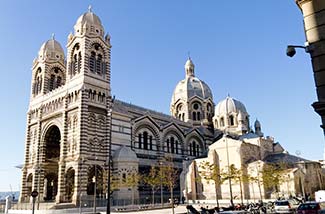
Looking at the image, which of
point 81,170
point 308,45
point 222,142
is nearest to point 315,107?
point 308,45

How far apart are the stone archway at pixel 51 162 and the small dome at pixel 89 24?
610 inches

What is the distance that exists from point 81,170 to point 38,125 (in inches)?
570

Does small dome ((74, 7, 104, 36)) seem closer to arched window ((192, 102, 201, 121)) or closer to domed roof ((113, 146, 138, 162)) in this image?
domed roof ((113, 146, 138, 162))

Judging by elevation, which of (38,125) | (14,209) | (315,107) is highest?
(38,125)

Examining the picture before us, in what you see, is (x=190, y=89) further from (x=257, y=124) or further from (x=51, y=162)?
(x=51, y=162)

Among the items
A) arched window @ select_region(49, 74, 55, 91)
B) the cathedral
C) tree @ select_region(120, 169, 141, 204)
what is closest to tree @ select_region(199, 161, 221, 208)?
the cathedral

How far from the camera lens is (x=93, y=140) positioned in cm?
4172

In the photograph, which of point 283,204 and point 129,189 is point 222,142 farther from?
point 283,204

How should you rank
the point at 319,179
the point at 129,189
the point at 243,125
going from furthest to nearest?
the point at 243,125 < the point at 319,179 < the point at 129,189

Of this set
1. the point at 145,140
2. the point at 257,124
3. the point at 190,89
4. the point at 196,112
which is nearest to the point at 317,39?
the point at 145,140

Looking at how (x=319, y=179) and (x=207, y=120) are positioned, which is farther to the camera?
(x=207, y=120)

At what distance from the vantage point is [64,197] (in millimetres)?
40469

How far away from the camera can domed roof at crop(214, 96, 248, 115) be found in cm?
7112

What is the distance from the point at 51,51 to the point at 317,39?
51.2 meters
